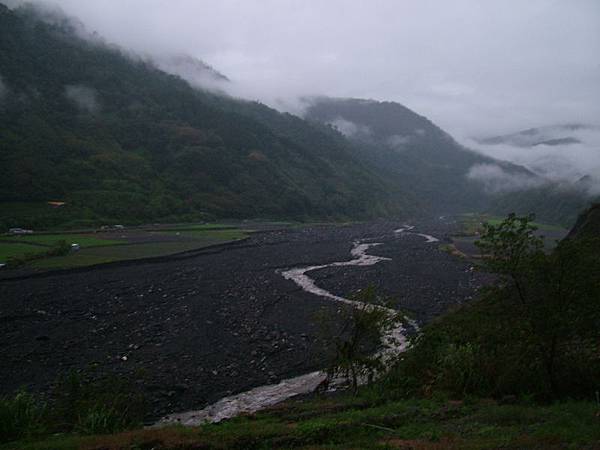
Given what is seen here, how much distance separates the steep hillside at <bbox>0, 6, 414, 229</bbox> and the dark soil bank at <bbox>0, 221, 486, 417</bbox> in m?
56.5

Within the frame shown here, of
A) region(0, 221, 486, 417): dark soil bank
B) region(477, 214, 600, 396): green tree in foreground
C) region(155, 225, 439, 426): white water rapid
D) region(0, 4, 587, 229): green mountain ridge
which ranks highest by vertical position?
region(0, 4, 587, 229): green mountain ridge

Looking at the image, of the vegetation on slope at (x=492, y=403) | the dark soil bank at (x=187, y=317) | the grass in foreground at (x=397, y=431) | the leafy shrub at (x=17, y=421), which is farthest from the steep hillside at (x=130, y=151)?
the grass in foreground at (x=397, y=431)

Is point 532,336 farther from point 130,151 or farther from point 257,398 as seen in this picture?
point 130,151

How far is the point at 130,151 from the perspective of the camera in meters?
146

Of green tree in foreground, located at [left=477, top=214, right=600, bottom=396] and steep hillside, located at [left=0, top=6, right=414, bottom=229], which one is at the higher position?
steep hillside, located at [left=0, top=6, right=414, bottom=229]

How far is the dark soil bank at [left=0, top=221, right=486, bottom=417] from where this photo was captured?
24.8 m

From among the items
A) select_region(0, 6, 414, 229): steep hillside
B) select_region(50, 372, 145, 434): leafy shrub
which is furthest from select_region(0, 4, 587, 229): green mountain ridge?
select_region(50, 372, 145, 434): leafy shrub

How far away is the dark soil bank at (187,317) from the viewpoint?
2475 cm

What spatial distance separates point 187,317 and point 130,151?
123348 millimetres

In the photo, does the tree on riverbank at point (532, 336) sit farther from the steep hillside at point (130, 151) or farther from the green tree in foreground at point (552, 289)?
the steep hillside at point (130, 151)

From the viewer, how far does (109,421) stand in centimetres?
1586

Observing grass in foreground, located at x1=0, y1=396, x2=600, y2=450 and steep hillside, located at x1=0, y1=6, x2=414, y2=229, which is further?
steep hillside, located at x1=0, y1=6, x2=414, y2=229

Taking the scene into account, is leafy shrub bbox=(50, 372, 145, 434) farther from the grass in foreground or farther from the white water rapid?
the white water rapid

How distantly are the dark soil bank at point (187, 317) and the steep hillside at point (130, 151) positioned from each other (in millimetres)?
56481
